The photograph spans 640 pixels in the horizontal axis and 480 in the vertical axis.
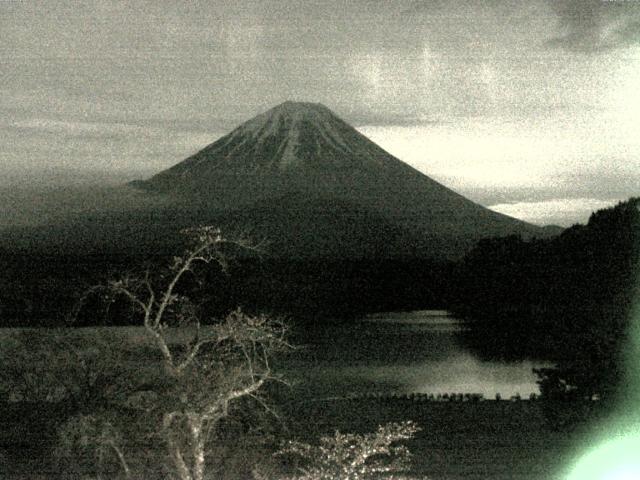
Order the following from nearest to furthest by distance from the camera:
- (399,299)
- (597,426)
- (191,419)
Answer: (191,419), (597,426), (399,299)

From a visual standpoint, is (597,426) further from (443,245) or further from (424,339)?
(443,245)


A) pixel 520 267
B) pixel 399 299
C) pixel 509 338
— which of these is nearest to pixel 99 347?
pixel 520 267

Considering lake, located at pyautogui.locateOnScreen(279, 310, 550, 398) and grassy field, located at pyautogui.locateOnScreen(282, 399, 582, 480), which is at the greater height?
grassy field, located at pyautogui.locateOnScreen(282, 399, 582, 480)

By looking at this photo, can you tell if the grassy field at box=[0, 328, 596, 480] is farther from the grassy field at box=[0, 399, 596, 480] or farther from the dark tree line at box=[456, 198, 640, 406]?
the dark tree line at box=[456, 198, 640, 406]

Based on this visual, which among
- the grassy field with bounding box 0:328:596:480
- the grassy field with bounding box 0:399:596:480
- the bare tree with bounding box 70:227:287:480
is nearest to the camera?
the bare tree with bounding box 70:227:287:480

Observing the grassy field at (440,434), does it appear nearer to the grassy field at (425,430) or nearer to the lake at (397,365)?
the grassy field at (425,430)

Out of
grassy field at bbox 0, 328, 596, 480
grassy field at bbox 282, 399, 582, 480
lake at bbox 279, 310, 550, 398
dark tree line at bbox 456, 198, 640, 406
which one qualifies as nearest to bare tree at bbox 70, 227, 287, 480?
grassy field at bbox 0, 328, 596, 480

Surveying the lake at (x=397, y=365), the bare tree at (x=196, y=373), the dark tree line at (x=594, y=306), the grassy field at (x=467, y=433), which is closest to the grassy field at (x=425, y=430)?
the grassy field at (x=467, y=433)

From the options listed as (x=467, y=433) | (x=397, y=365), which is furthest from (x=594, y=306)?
(x=397, y=365)
